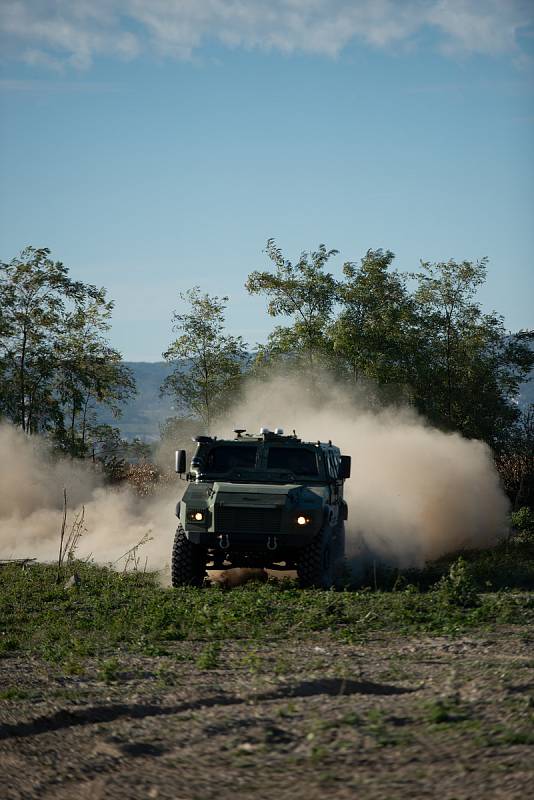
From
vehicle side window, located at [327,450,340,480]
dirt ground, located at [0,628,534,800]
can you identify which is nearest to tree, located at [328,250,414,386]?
vehicle side window, located at [327,450,340,480]

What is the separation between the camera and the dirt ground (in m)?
5.88

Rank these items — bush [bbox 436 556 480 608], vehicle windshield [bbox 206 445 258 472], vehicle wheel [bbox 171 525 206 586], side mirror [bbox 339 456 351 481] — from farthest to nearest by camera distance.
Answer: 1. side mirror [bbox 339 456 351 481]
2. vehicle windshield [bbox 206 445 258 472]
3. vehicle wheel [bbox 171 525 206 586]
4. bush [bbox 436 556 480 608]

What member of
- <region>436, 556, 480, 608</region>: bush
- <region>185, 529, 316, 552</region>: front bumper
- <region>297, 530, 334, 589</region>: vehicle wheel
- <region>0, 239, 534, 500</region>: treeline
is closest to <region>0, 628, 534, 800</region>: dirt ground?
<region>436, 556, 480, 608</region>: bush

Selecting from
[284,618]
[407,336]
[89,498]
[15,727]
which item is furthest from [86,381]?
[15,727]

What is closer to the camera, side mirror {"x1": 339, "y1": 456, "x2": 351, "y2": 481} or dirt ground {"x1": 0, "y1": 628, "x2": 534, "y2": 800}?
dirt ground {"x1": 0, "y1": 628, "x2": 534, "y2": 800}

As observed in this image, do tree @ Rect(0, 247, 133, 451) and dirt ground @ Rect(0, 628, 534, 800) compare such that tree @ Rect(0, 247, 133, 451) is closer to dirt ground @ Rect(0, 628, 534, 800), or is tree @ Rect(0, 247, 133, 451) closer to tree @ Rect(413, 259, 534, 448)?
tree @ Rect(413, 259, 534, 448)

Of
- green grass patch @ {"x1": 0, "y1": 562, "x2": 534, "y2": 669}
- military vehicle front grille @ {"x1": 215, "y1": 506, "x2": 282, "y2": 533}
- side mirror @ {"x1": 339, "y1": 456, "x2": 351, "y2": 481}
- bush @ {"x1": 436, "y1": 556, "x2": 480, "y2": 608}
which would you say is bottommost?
green grass patch @ {"x1": 0, "y1": 562, "x2": 534, "y2": 669}

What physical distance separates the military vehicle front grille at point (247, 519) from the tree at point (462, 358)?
22.7m

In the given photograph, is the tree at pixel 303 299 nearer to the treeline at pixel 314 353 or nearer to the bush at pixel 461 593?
the treeline at pixel 314 353

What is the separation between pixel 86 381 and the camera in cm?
4134

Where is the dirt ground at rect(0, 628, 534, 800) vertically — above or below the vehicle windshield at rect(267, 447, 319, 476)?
below

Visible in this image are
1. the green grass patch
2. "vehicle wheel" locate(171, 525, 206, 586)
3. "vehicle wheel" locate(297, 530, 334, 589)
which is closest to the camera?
the green grass patch

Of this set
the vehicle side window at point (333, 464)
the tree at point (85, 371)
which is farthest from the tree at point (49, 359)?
the vehicle side window at point (333, 464)

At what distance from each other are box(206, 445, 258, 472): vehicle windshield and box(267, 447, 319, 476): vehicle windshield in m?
0.28
